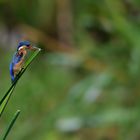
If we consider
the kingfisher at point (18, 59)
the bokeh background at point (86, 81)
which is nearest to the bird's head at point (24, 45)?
the kingfisher at point (18, 59)

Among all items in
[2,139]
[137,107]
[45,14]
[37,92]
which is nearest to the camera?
Answer: [2,139]

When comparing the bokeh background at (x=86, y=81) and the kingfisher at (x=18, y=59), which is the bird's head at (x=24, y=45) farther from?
the bokeh background at (x=86, y=81)

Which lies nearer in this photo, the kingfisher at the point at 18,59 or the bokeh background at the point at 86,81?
the kingfisher at the point at 18,59

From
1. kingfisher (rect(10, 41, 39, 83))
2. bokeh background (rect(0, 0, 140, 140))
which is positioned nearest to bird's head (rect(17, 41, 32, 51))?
kingfisher (rect(10, 41, 39, 83))

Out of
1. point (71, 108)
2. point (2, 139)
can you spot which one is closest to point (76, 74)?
point (71, 108)

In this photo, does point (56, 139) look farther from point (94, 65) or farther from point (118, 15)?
point (118, 15)

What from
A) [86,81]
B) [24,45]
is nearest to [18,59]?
[24,45]

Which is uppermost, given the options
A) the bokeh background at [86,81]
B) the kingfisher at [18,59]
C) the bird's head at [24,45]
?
the bokeh background at [86,81]

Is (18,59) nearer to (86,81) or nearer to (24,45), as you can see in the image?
(24,45)
